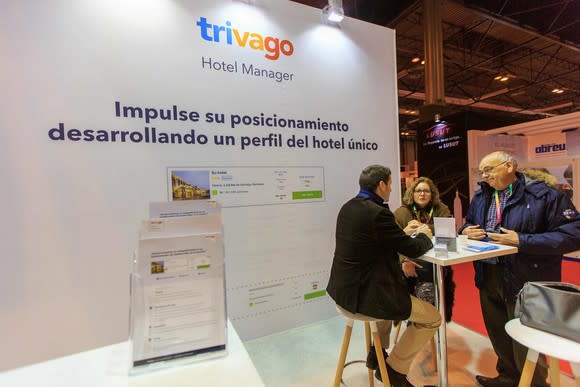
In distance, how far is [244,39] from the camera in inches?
95.7

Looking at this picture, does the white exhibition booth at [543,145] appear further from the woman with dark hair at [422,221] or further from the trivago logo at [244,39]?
the trivago logo at [244,39]

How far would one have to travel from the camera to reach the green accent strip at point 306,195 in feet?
8.70

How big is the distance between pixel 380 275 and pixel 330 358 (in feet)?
3.63

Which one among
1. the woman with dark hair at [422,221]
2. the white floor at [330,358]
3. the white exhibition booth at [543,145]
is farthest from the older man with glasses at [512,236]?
the white exhibition booth at [543,145]

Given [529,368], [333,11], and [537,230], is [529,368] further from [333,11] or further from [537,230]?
[333,11]

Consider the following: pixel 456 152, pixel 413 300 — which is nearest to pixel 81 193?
pixel 413 300

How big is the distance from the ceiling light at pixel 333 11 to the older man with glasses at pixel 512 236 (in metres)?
1.92

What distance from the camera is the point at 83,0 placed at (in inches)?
75.9

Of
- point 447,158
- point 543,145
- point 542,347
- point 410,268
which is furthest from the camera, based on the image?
point 447,158

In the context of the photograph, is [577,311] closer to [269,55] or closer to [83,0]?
[269,55]

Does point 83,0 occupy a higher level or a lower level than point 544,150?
higher

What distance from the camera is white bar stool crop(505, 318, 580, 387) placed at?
100cm

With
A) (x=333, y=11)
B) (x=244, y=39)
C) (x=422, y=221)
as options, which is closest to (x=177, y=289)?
(x=422, y=221)

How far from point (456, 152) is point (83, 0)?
20.6 ft
